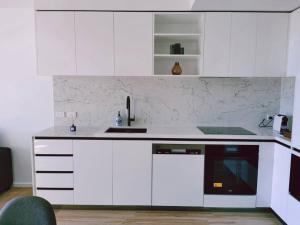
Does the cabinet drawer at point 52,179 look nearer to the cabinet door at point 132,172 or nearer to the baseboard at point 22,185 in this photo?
the cabinet door at point 132,172

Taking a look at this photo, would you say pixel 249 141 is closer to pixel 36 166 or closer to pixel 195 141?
pixel 195 141

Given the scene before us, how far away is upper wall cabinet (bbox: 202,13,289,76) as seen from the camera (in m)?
2.75

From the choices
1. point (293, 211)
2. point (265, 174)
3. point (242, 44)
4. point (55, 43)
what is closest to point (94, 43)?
point (55, 43)

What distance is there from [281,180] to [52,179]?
2.42 meters

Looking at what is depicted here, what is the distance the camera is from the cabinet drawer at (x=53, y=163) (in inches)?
105

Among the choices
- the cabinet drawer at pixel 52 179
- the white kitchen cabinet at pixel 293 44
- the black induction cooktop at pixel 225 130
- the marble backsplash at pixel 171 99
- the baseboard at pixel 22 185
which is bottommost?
the baseboard at pixel 22 185

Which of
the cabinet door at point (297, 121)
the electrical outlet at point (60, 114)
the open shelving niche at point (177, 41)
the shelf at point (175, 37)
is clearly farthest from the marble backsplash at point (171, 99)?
the cabinet door at point (297, 121)

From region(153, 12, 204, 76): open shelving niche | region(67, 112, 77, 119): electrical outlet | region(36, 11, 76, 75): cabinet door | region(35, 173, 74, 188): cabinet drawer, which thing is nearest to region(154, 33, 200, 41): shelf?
region(153, 12, 204, 76): open shelving niche

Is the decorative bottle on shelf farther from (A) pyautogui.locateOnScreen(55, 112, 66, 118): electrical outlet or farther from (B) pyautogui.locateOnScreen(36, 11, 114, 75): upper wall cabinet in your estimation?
(A) pyautogui.locateOnScreen(55, 112, 66, 118): electrical outlet

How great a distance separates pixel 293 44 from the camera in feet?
8.68

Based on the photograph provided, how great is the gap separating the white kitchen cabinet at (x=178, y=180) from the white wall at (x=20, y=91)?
1686mm

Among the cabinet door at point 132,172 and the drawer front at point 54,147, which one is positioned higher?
the drawer front at point 54,147

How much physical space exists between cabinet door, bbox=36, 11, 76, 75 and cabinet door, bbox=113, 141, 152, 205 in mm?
1094

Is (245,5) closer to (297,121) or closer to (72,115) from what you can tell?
(297,121)
